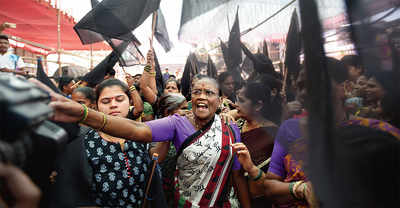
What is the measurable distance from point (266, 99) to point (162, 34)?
128 inches

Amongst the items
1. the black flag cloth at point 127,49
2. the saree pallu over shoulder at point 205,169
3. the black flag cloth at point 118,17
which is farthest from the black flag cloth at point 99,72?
the saree pallu over shoulder at point 205,169

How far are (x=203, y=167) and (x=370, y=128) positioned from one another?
1.36 metres

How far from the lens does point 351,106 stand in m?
0.79

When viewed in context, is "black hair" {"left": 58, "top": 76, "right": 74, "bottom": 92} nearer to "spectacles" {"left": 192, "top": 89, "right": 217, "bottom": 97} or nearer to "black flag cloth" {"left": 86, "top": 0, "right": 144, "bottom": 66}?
"black flag cloth" {"left": 86, "top": 0, "right": 144, "bottom": 66}

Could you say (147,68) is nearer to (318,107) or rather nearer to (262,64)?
(262,64)

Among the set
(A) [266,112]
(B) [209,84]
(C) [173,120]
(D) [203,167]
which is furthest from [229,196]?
(A) [266,112]

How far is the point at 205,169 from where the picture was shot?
78.0 inches

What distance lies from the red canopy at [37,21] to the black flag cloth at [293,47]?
7.50 meters

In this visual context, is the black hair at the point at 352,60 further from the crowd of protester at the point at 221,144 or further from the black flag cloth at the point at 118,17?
the black flag cloth at the point at 118,17

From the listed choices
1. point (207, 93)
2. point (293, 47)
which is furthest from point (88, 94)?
point (293, 47)

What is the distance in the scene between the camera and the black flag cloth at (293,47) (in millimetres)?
Answer: 945

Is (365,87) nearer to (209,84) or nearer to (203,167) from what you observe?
(203,167)

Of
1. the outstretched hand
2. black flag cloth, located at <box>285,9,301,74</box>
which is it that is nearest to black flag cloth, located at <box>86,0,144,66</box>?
the outstretched hand

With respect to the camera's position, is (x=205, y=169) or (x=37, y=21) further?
(x=37, y=21)
